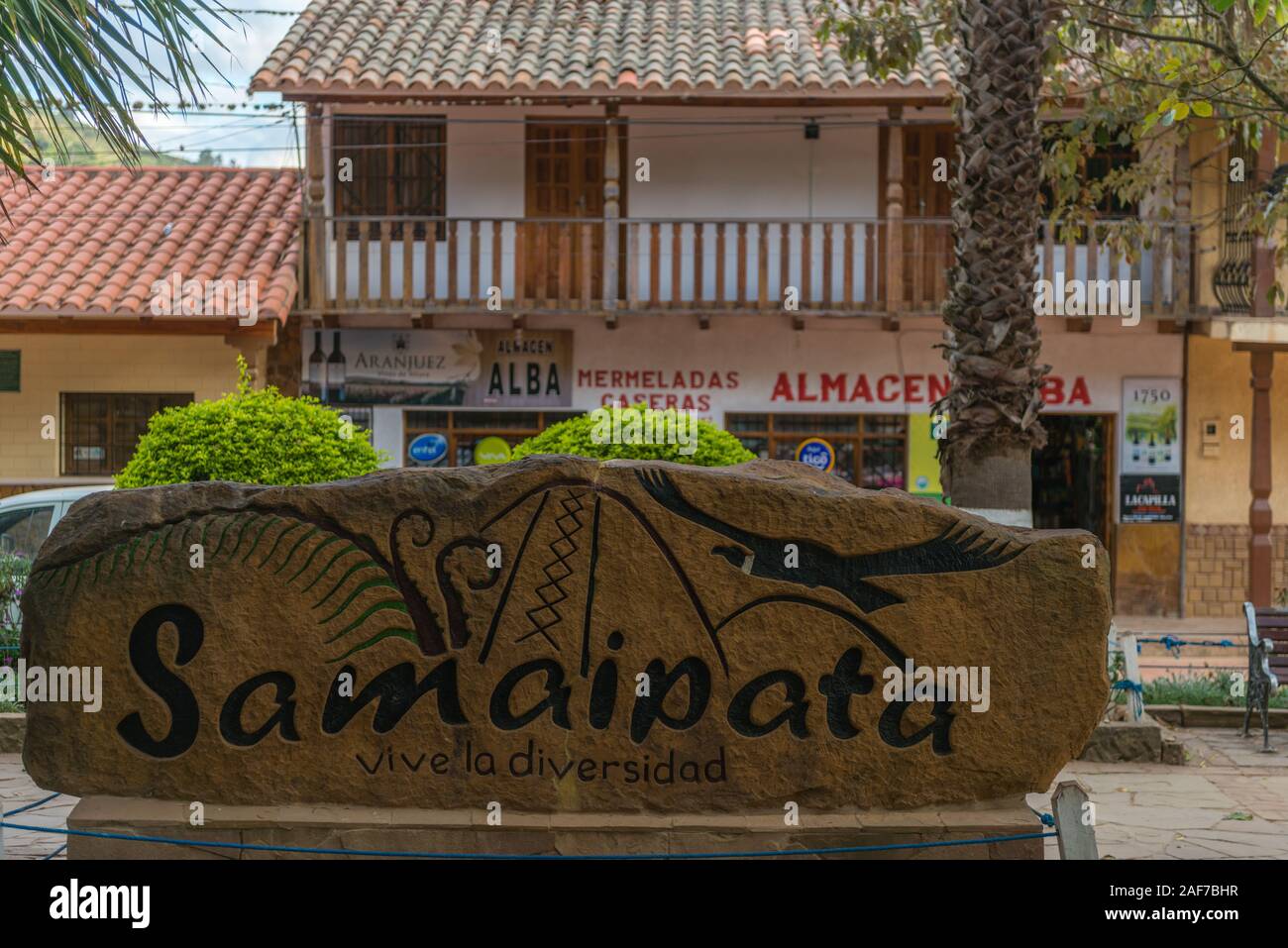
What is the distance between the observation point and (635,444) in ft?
28.7

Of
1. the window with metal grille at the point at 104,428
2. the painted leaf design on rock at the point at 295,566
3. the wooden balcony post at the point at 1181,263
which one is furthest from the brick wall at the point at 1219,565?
the painted leaf design on rock at the point at 295,566

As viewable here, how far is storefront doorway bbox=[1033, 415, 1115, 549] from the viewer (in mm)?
17188

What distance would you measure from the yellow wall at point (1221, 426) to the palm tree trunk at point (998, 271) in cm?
907

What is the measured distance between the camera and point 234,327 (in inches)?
620

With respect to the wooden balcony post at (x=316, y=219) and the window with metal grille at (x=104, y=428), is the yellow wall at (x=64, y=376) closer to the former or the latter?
the window with metal grille at (x=104, y=428)

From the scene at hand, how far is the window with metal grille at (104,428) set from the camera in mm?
16688

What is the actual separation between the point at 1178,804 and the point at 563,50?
10.7m

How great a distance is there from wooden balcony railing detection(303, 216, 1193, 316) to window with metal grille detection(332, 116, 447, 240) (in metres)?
0.67

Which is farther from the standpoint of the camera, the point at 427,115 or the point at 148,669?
the point at 427,115

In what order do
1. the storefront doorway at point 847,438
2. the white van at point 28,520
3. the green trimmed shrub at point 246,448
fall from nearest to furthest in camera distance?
the green trimmed shrub at point 246,448 < the white van at point 28,520 < the storefront doorway at point 847,438

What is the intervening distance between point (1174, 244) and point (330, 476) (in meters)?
10.4

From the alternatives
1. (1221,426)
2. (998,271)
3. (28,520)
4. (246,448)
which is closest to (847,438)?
(1221,426)

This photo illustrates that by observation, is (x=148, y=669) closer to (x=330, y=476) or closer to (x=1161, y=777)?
(x=330, y=476)
